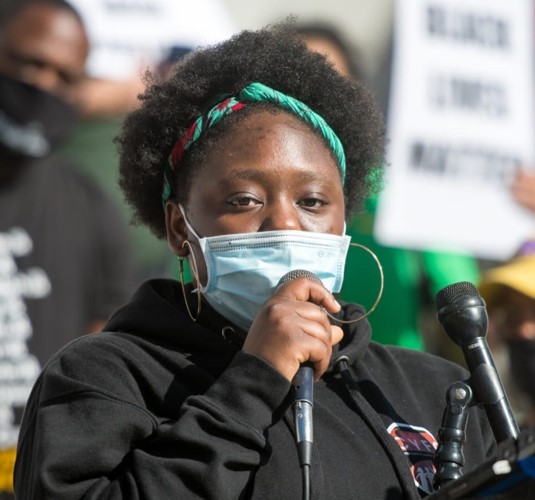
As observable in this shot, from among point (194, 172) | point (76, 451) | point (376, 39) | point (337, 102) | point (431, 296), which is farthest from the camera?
point (376, 39)

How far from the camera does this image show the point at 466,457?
10.2ft

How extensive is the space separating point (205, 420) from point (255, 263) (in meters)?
0.52

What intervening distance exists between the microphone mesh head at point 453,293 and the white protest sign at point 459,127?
3942mm

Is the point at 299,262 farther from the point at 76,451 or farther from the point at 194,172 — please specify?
the point at 76,451

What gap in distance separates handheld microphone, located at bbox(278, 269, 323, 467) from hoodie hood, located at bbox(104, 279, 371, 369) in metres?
0.38

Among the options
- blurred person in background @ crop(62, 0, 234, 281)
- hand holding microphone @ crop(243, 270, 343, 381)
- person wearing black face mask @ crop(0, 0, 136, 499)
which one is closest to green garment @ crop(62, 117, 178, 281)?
blurred person in background @ crop(62, 0, 234, 281)

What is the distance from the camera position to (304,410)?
276cm

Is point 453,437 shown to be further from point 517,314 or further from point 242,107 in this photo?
point 517,314

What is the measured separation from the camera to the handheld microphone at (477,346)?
9.16 feet

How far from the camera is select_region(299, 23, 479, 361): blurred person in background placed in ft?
20.5

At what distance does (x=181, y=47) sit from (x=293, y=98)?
12.1 ft

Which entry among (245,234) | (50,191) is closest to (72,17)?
(50,191)

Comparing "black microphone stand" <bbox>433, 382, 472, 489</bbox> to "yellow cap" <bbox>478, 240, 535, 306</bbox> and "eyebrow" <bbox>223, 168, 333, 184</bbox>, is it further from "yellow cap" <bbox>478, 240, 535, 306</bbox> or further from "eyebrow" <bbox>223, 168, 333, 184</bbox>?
"yellow cap" <bbox>478, 240, 535, 306</bbox>

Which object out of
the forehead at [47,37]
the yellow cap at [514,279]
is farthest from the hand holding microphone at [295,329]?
the forehead at [47,37]
